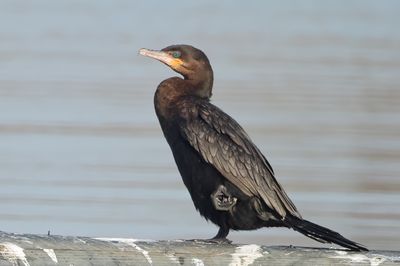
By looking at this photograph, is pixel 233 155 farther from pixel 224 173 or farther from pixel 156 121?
pixel 156 121

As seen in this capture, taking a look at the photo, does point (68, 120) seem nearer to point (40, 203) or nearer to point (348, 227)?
point (40, 203)

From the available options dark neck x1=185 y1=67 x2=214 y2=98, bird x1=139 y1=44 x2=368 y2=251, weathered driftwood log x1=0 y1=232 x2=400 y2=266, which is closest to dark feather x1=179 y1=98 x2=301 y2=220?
bird x1=139 y1=44 x2=368 y2=251

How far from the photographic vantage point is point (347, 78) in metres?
13.2

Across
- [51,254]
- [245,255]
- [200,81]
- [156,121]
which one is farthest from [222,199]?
[156,121]

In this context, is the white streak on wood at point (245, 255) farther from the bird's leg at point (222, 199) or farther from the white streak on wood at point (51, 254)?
the bird's leg at point (222, 199)

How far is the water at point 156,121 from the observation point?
776 centimetres

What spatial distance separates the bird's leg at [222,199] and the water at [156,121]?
197cm

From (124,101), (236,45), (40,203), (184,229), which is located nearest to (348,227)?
(184,229)

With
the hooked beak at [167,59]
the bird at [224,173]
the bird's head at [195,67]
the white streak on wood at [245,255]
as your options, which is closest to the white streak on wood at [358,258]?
the white streak on wood at [245,255]

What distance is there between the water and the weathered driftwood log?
2938 millimetres

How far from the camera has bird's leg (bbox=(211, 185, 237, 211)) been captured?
534 centimetres

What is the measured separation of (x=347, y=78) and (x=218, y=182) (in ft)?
26.2

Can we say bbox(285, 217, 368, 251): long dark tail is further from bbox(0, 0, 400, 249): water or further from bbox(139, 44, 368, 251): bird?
bbox(0, 0, 400, 249): water

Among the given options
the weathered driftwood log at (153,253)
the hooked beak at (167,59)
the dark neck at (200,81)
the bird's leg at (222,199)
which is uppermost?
the hooked beak at (167,59)
